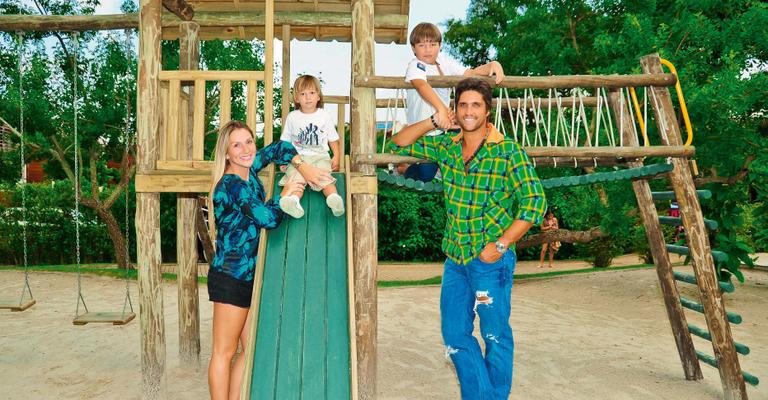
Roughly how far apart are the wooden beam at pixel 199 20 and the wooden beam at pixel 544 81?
3.30 metres

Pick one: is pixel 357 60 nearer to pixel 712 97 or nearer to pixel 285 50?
pixel 285 50

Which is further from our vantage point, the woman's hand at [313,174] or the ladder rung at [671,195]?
the ladder rung at [671,195]

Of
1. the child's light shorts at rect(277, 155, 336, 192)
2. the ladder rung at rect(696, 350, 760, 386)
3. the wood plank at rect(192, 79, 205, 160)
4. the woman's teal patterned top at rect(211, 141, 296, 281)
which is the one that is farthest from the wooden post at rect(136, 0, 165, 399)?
the ladder rung at rect(696, 350, 760, 386)

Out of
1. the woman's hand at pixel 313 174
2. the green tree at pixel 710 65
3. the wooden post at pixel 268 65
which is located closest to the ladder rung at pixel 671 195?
the green tree at pixel 710 65

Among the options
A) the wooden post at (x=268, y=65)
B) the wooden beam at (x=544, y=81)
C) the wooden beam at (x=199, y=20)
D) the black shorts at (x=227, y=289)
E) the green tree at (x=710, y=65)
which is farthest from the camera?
the green tree at (x=710, y=65)

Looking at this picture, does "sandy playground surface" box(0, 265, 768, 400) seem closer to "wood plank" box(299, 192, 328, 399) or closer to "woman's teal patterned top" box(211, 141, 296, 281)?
"wood plank" box(299, 192, 328, 399)

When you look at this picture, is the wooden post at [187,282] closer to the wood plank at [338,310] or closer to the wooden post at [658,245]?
the wood plank at [338,310]

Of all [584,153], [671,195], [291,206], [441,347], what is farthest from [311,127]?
Result: [441,347]

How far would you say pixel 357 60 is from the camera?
504 cm

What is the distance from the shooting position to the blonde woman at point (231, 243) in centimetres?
402

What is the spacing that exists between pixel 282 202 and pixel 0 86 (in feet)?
42.2

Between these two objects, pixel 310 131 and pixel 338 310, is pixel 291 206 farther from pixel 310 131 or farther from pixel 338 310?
pixel 310 131

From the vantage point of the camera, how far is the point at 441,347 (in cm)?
838

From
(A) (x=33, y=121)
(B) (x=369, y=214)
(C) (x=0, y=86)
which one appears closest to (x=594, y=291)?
(B) (x=369, y=214)
